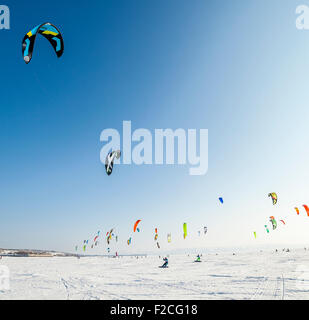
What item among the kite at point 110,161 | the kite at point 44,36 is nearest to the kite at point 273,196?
the kite at point 110,161

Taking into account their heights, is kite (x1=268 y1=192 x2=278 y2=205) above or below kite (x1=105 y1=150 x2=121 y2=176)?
below

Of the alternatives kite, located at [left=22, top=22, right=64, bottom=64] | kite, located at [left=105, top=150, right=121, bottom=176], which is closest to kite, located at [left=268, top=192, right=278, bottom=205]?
kite, located at [left=105, top=150, right=121, bottom=176]

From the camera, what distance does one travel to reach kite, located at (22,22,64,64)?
283 inches

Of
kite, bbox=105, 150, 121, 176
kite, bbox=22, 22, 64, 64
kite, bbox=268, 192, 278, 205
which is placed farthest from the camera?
kite, bbox=268, 192, 278, 205

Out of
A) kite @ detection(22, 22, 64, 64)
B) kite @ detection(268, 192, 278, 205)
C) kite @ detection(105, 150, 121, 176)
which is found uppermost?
kite @ detection(22, 22, 64, 64)

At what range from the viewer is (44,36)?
28.5 ft

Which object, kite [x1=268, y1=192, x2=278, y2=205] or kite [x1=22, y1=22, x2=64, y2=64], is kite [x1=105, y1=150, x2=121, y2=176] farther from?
kite [x1=268, y1=192, x2=278, y2=205]

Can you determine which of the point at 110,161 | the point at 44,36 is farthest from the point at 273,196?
the point at 44,36

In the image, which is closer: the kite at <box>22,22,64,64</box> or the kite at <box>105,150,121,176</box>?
the kite at <box>22,22,64,64</box>

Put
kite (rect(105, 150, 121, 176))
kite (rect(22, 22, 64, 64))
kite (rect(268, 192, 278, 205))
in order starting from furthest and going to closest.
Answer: kite (rect(268, 192, 278, 205)), kite (rect(105, 150, 121, 176)), kite (rect(22, 22, 64, 64))

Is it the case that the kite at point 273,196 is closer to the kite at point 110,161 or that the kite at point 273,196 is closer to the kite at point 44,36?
the kite at point 110,161

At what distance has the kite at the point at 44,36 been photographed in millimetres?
7187

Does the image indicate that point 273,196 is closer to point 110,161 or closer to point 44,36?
point 110,161
